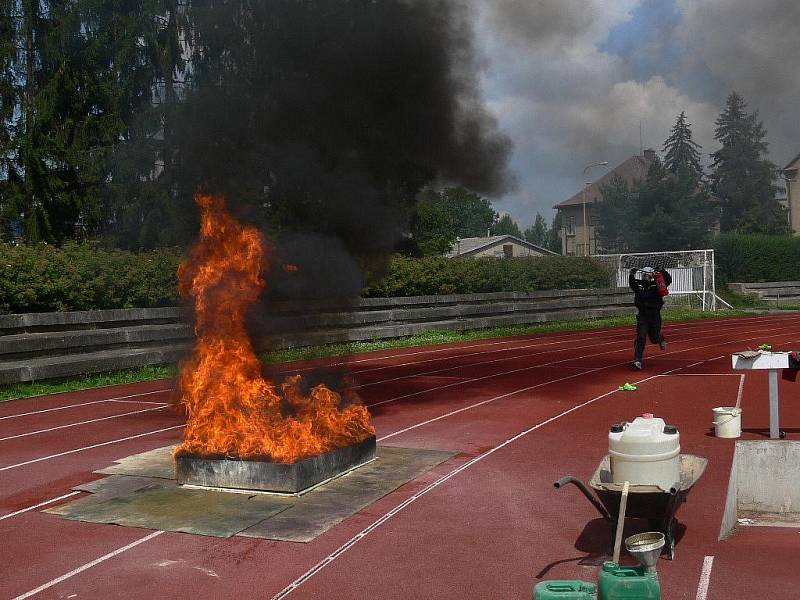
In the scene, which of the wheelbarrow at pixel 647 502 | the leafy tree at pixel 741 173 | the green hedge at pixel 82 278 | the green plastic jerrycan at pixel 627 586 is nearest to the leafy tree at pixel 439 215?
the green hedge at pixel 82 278

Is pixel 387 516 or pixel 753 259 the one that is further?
pixel 753 259

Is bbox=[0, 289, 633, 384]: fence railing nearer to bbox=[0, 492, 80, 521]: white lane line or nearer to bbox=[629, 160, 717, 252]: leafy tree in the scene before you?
bbox=[0, 492, 80, 521]: white lane line

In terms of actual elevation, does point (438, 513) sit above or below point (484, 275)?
below

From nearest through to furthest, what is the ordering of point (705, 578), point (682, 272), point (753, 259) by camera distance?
point (705, 578), point (682, 272), point (753, 259)

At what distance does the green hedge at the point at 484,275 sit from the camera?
23422 mm

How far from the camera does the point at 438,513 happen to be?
20.8 feet

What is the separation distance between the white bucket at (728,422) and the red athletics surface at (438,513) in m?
0.25

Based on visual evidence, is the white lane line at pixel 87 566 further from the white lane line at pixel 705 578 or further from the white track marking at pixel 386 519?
the white lane line at pixel 705 578

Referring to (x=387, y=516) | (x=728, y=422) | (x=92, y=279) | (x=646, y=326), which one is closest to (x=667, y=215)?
(x=646, y=326)

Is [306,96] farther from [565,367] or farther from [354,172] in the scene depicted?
[565,367]

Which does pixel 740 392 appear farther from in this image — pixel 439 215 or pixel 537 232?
pixel 537 232

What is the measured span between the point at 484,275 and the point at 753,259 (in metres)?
21.8

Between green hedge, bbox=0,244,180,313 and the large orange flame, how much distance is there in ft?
23.6

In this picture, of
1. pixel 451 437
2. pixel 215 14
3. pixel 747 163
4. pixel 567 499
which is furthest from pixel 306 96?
pixel 747 163
